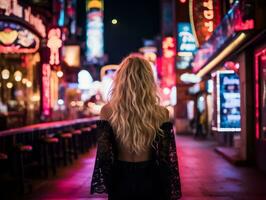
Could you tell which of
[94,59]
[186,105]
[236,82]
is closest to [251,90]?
[236,82]

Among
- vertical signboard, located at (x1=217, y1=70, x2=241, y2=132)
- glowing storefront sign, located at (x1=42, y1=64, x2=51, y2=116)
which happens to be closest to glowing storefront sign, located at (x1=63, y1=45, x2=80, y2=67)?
glowing storefront sign, located at (x1=42, y1=64, x2=51, y2=116)

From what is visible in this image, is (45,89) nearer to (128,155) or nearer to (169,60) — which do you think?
(128,155)

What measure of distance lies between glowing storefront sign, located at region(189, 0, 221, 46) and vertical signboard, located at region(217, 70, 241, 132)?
1.62 metres

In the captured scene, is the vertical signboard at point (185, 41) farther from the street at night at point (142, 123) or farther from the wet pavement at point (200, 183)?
the wet pavement at point (200, 183)

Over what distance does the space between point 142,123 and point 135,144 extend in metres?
0.16

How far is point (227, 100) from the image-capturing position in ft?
54.6

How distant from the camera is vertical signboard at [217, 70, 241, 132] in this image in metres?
16.5

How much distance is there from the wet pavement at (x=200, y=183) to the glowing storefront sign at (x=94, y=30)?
168ft

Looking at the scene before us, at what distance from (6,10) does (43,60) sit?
6504 mm

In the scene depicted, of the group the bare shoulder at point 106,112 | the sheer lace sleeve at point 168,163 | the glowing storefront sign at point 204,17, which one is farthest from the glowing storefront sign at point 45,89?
the sheer lace sleeve at point 168,163

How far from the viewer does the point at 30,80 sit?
85.9 feet

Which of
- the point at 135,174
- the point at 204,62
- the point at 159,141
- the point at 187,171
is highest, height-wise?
the point at 204,62

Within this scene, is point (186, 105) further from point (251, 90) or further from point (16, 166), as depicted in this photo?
point (16, 166)

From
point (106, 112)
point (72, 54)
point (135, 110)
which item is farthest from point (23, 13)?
point (72, 54)
